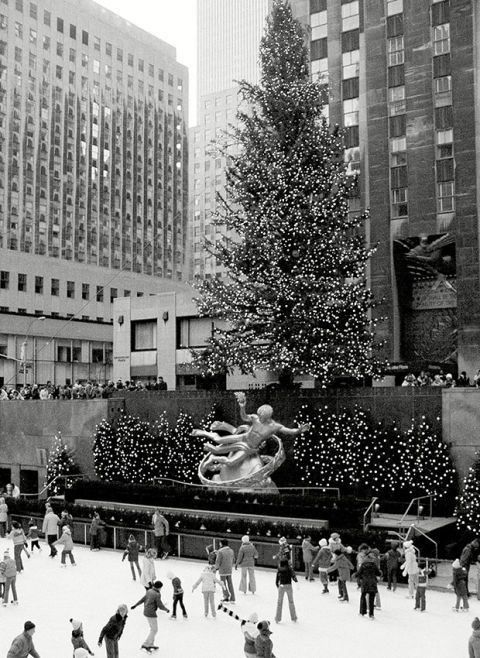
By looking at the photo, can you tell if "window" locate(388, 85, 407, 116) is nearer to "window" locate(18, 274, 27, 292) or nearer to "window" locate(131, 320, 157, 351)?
"window" locate(131, 320, 157, 351)

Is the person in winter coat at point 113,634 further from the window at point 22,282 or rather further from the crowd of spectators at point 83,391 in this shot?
the window at point 22,282

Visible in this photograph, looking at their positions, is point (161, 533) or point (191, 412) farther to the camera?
point (191, 412)

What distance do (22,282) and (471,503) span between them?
2314 inches

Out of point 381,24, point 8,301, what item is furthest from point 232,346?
point 8,301

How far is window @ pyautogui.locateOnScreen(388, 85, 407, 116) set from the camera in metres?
40.5

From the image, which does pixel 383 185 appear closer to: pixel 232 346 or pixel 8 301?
pixel 232 346

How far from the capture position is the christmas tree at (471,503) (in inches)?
854

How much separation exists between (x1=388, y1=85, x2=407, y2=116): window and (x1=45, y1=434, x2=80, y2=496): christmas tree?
2378 centimetres

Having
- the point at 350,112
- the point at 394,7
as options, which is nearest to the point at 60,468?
the point at 350,112

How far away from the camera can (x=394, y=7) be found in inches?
1624

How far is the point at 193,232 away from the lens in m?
124

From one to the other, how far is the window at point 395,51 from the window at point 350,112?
3.10 metres

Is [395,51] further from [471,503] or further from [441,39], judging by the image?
[471,503]

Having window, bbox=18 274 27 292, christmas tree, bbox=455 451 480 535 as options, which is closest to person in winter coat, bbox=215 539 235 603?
christmas tree, bbox=455 451 480 535
